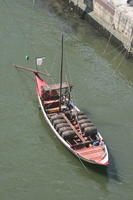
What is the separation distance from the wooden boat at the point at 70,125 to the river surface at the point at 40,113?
4.85 ft

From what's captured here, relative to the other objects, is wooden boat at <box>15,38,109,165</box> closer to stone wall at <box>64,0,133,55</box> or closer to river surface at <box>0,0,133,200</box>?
river surface at <box>0,0,133,200</box>

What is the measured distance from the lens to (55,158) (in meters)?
36.4

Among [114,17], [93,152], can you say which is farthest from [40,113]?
[114,17]

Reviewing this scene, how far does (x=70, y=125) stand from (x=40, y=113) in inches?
205

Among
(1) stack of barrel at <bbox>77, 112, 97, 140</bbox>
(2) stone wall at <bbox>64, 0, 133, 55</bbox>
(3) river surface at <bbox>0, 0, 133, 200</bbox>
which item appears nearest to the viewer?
(3) river surface at <bbox>0, 0, 133, 200</bbox>

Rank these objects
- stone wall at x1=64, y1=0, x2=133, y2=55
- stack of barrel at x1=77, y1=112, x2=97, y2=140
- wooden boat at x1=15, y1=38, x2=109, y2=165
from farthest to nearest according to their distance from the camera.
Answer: stone wall at x1=64, y1=0, x2=133, y2=55 → stack of barrel at x1=77, y1=112, x2=97, y2=140 → wooden boat at x1=15, y1=38, x2=109, y2=165

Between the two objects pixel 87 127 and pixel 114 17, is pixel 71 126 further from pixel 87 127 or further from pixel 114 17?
pixel 114 17

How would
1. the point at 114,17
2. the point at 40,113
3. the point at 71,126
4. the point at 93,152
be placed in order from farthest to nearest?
the point at 114,17
the point at 40,113
the point at 71,126
the point at 93,152

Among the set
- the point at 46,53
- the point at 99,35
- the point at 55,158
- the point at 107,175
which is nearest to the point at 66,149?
the point at 55,158

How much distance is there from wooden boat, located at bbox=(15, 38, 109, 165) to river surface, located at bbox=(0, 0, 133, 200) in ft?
4.85

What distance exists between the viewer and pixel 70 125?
37.3 m

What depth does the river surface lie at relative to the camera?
3403 centimetres

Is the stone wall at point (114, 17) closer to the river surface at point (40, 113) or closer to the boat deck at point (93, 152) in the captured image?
the river surface at point (40, 113)

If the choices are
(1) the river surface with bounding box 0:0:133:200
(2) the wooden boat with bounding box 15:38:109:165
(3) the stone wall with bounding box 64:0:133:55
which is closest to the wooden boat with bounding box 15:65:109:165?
(2) the wooden boat with bounding box 15:38:109:165
